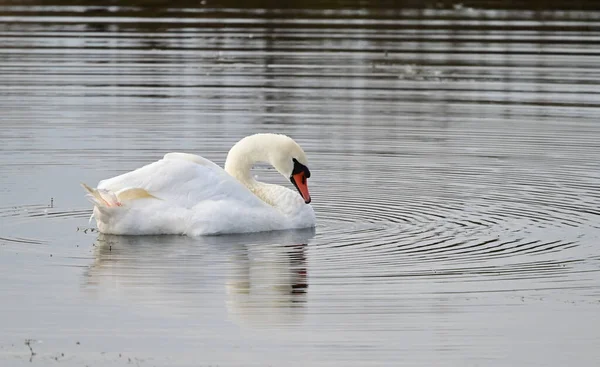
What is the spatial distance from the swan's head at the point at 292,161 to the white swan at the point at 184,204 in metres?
0.17

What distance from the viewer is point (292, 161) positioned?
1364 centimetres

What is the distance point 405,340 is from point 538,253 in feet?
10.2

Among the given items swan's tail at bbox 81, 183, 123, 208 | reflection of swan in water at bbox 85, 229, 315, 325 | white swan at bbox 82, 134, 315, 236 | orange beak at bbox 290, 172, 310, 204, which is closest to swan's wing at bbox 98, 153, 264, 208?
white swan at bbox 82, 134, 315, 236

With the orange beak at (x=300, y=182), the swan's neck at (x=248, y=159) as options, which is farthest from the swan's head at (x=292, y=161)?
the swan's neck at (x=248, y=159)

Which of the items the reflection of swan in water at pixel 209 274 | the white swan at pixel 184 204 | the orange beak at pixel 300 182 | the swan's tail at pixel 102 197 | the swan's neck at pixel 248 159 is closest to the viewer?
the reflection of swan in water at pixel 209 274

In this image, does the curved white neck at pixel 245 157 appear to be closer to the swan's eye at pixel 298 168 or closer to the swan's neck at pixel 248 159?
the swan's neck at pixel 248 159

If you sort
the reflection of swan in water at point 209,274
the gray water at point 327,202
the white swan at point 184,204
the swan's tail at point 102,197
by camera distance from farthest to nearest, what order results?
the white swan at point 184,204
the swan's tail at point 102,197
the reflection of swan in water at point 209,274
the gray water at point 327,202

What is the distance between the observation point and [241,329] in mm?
9523

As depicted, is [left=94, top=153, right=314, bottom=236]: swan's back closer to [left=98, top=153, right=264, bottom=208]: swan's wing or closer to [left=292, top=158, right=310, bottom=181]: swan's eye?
[left=98, top=153, right=264, bottom=208]: swan's wing

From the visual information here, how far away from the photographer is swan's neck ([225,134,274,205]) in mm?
13766

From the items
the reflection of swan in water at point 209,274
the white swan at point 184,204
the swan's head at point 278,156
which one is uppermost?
the swan's head at point 278,156

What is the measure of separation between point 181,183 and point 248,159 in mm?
1198

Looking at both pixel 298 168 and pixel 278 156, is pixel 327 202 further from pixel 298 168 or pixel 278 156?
pixel 278 156

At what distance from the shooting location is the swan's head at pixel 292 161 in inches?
535
